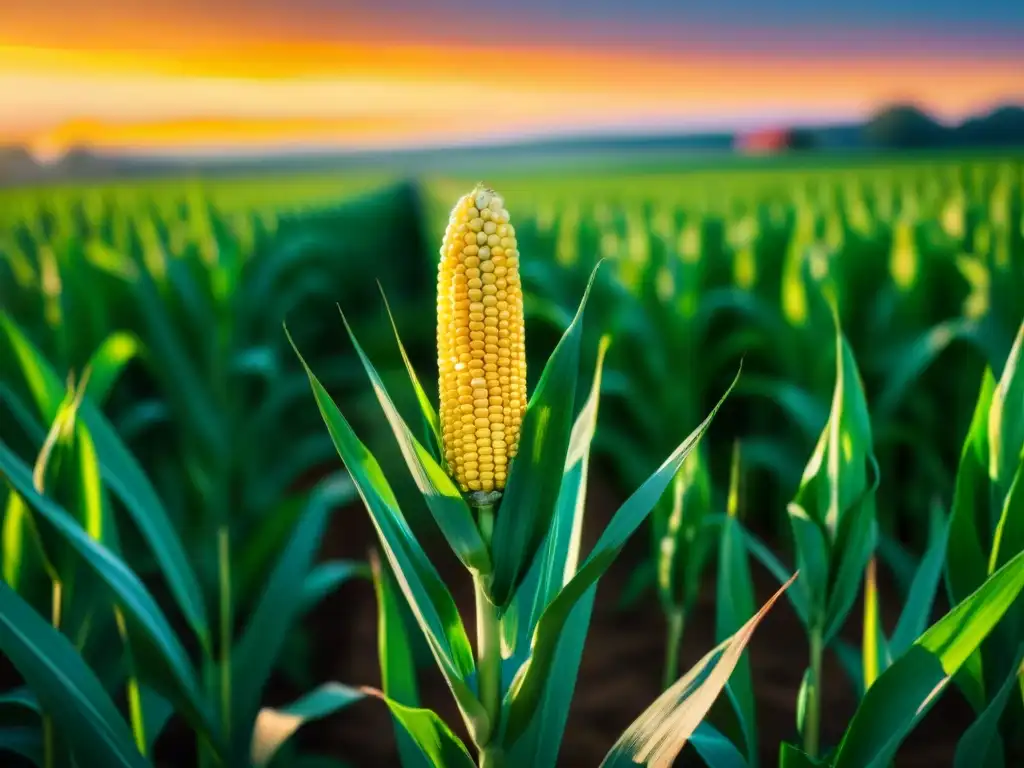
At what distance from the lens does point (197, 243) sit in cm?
537

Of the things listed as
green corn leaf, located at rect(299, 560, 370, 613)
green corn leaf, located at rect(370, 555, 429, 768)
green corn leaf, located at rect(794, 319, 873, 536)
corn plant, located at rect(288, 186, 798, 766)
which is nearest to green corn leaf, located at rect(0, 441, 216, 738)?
green corn leaf, located at rect(370, 555, 429, 768)

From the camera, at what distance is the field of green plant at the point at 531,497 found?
1.22 metres

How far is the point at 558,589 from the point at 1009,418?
850 mm

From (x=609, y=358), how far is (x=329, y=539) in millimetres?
1772

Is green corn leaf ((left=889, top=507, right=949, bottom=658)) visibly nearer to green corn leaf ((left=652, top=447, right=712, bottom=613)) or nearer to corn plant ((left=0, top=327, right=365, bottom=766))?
green corn leaf ((left=652, top=447, right=712, bottom=613))

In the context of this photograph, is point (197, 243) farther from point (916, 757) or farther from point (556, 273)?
point (916, 757)

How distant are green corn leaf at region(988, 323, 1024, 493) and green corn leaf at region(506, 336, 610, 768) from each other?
724 mm

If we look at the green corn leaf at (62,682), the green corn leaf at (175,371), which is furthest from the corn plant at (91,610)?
the green corn leaf at (175,371)

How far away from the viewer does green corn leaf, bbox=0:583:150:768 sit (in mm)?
1451

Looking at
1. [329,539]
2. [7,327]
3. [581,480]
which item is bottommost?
[329,539]

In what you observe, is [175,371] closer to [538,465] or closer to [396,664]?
[396,664]

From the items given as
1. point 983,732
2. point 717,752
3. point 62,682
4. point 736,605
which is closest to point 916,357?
point 736,605

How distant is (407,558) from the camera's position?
1.24 metres

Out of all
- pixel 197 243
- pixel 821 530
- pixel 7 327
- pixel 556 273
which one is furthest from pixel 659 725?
pixel 197 243
